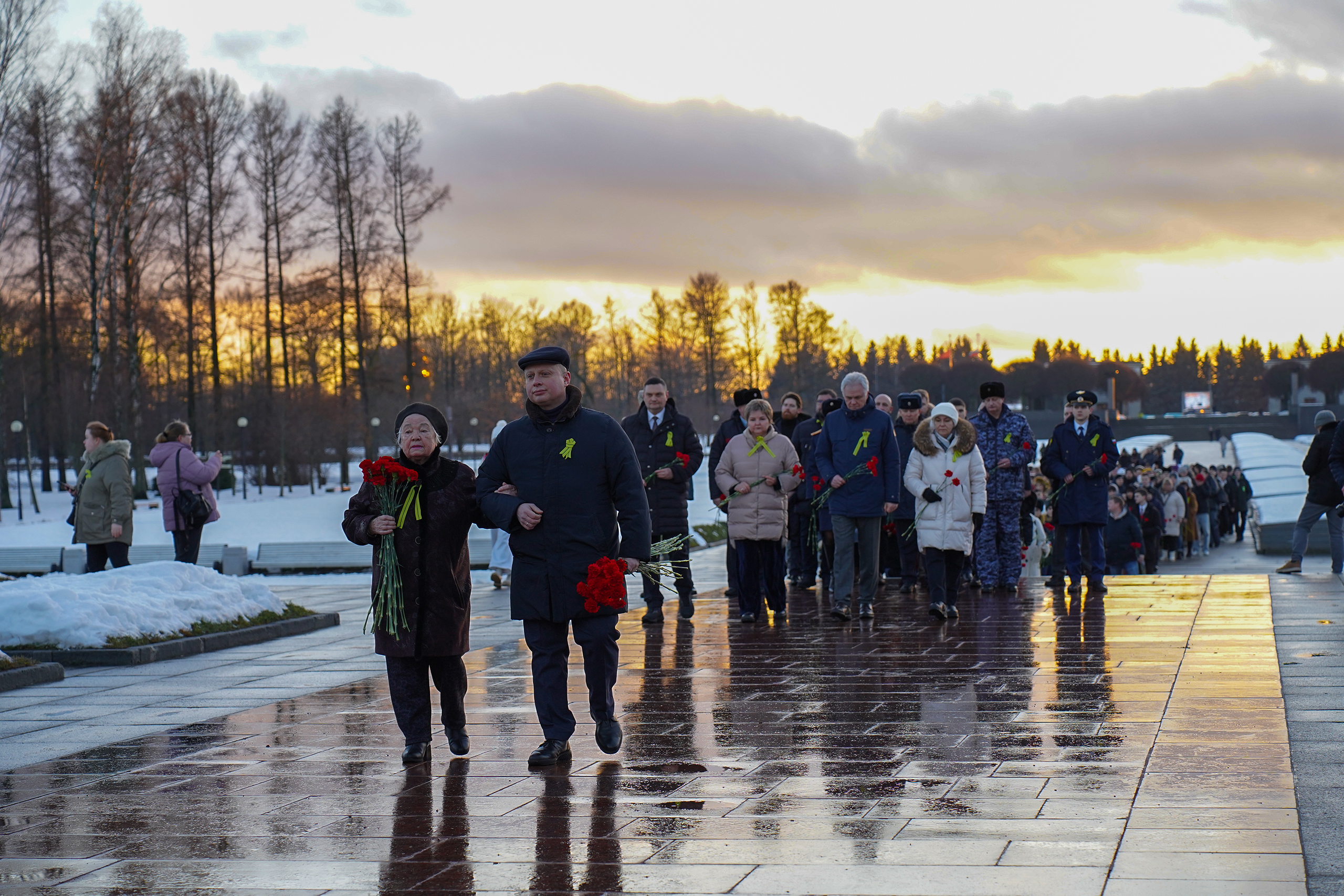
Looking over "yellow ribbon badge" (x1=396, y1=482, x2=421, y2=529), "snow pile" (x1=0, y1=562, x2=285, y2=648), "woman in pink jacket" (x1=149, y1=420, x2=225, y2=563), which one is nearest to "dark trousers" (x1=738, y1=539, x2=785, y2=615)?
"snow pile" (x1=0, y1=562, x2=285, y2=648)

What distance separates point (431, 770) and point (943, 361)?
531 feet

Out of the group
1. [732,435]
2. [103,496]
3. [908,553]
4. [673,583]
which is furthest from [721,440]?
[103,496]

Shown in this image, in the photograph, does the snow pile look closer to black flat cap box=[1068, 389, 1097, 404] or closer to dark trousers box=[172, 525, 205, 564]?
dark trousers box=[172, 525, 205, 564]

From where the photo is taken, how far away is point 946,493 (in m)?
11.2

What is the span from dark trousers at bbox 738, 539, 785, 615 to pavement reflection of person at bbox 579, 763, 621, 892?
553cm

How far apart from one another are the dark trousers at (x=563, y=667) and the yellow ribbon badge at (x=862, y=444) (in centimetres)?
515

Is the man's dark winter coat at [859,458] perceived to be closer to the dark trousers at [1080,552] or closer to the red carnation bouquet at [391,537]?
the dark trousers at [1080,552]

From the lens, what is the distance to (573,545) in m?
5.71

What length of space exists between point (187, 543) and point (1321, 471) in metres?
11.6

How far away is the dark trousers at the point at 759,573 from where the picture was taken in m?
11.1

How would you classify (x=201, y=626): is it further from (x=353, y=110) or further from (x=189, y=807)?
(x=353, y=110)

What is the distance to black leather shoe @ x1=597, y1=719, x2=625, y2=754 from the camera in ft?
19.0

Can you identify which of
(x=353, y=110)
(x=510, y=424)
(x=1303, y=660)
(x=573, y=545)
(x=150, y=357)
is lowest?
(x=1303, y=660)

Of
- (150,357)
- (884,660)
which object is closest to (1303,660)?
(884,660)
